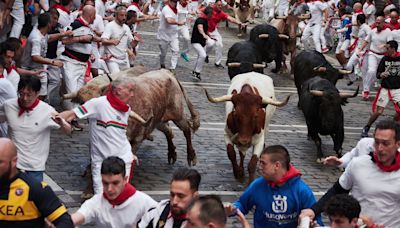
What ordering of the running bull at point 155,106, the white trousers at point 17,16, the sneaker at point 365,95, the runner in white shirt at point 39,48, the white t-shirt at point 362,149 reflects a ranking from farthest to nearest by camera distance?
1. the sneaker at point 365,95
2. the white trousers at point 17,16
3. the runner in white shirt at point 39,48
4. the running bull at point 155,106
5. the white t-shirt at point 362,149

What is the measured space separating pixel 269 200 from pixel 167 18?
1287cm

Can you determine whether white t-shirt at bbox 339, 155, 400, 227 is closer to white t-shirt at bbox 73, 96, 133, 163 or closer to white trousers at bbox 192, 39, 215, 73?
white t-shirt at bbox 73, 96, 133, 163

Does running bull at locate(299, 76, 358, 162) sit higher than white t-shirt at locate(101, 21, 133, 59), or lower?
lower

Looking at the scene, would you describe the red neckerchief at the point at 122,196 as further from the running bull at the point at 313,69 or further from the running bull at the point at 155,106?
the running bull at the point at 313,69

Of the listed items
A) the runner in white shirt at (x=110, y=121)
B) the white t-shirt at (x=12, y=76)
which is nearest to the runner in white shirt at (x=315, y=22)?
the white t-shirt at (x=12, y=76)

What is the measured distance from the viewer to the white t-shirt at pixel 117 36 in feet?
47.2

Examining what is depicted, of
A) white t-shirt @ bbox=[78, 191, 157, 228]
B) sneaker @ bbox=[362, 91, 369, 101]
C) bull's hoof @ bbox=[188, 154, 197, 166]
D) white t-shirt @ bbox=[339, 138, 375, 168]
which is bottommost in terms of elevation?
sneaker @ bbox=[362, 91, 369, 101]

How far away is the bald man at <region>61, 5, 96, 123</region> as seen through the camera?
12844mm

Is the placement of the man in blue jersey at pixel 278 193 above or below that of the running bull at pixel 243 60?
above

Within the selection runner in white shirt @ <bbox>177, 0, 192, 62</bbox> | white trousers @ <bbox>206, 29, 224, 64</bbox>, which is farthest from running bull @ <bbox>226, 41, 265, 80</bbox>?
runner in white shirt @ <bbox>177, 0, 192, 62</bbox>

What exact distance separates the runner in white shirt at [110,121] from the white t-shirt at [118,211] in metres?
2.55

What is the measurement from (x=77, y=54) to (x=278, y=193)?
7631mm

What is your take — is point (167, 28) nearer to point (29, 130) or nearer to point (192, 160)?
point (192, 160)

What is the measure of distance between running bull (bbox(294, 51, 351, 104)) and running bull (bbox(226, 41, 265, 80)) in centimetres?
95
